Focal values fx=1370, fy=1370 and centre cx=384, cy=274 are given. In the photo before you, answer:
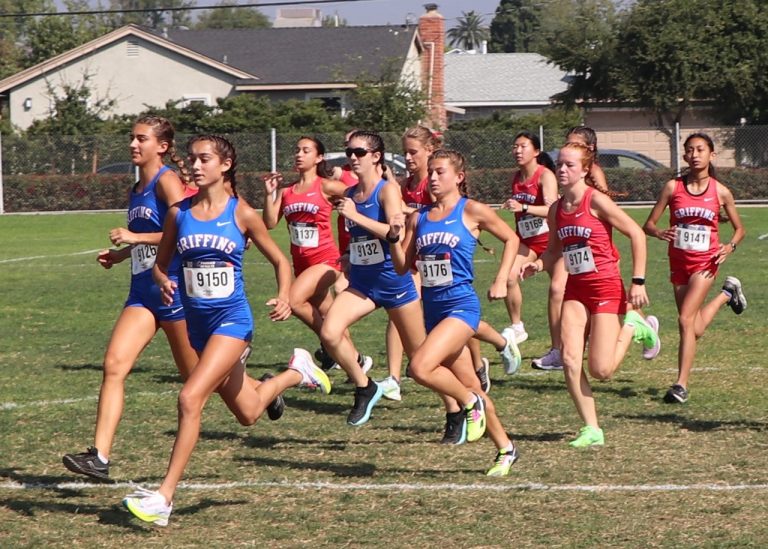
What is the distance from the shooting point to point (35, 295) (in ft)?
60.8

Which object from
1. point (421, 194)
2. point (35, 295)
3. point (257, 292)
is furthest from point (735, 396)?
point (35, 295)

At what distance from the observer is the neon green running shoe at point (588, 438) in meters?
8.67

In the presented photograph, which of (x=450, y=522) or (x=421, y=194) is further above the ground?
(x=421, y=194)

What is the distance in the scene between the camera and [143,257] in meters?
8.02

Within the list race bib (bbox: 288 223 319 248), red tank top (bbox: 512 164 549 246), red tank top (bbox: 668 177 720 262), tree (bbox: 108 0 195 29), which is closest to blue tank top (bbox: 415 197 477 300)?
race bib (bbox: 288 223 319 248)

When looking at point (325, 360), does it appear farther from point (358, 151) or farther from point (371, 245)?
point (358, 151)

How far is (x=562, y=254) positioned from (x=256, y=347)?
5.28m

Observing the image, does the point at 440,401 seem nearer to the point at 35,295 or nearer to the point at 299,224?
the point at 299,224

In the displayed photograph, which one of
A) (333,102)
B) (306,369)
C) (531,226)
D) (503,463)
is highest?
(333,102)

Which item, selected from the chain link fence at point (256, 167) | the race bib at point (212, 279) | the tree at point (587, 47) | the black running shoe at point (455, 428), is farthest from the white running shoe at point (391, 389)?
the tree at point (587, 47)

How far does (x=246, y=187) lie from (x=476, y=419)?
29.8 meters

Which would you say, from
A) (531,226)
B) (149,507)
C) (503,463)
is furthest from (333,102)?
(149,507)

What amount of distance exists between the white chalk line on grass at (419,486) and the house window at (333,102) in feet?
144

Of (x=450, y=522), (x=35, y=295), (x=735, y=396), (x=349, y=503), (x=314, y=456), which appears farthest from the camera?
(x=35, y=295)
